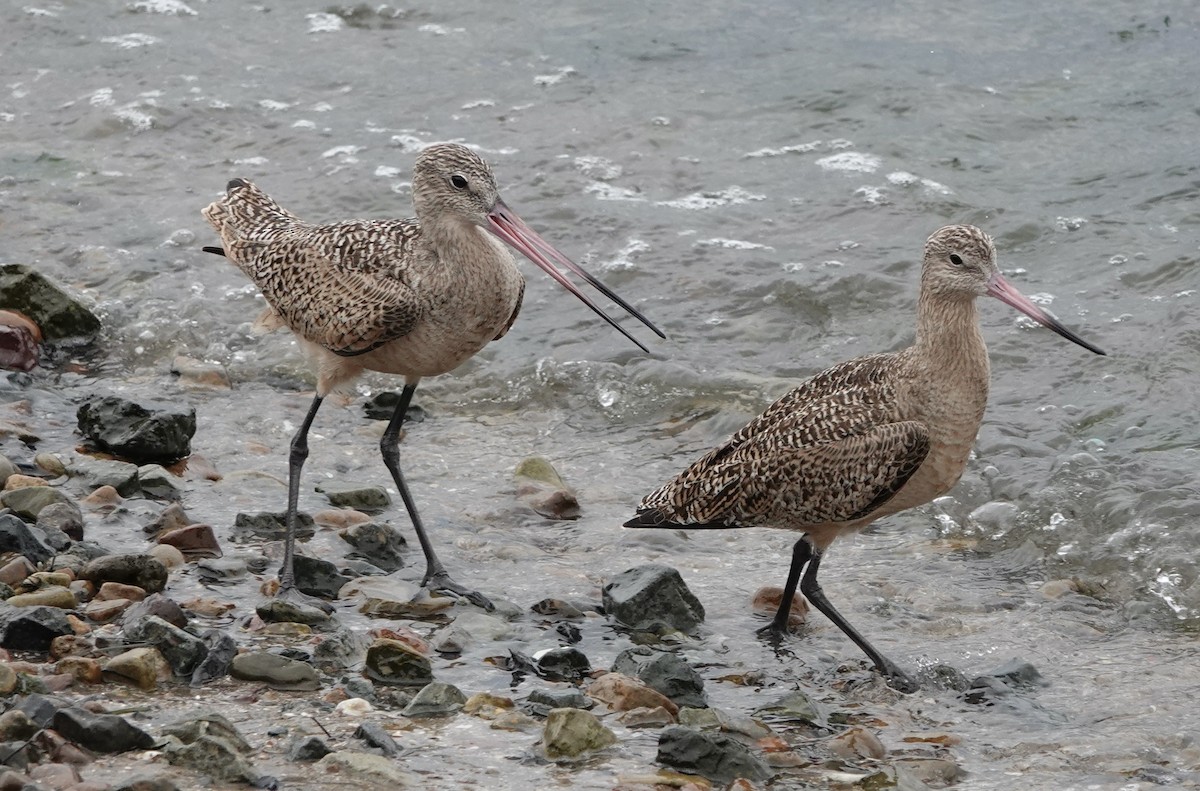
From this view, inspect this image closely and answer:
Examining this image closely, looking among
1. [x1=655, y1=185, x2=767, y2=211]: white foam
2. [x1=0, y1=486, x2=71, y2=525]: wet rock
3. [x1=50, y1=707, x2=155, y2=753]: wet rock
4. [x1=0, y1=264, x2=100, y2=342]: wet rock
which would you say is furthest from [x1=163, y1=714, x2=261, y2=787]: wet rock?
[x1=655, y1=185, x2=767, y2=211]: white foam

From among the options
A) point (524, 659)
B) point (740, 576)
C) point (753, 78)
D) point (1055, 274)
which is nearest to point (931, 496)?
point (740, 576)

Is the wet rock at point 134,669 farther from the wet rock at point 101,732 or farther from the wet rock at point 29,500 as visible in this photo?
the wet rock at point 29,500

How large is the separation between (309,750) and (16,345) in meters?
5.42

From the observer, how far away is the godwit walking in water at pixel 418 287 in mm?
7602

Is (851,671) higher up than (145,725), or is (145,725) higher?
(145,725)

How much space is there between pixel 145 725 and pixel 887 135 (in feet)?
30.7

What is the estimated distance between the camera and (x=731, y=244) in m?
11.8

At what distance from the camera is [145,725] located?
534 cm

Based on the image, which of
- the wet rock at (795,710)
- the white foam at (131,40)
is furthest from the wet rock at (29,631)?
the white foam at (131,40)

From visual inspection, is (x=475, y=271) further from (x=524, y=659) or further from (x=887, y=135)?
(x=887, y=135)

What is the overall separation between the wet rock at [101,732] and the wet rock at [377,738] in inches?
27.5

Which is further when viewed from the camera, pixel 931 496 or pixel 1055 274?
pixel 1055 274

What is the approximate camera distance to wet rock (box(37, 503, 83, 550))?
23.5 ft

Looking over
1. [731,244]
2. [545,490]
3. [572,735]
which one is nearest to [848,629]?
[572,735]
